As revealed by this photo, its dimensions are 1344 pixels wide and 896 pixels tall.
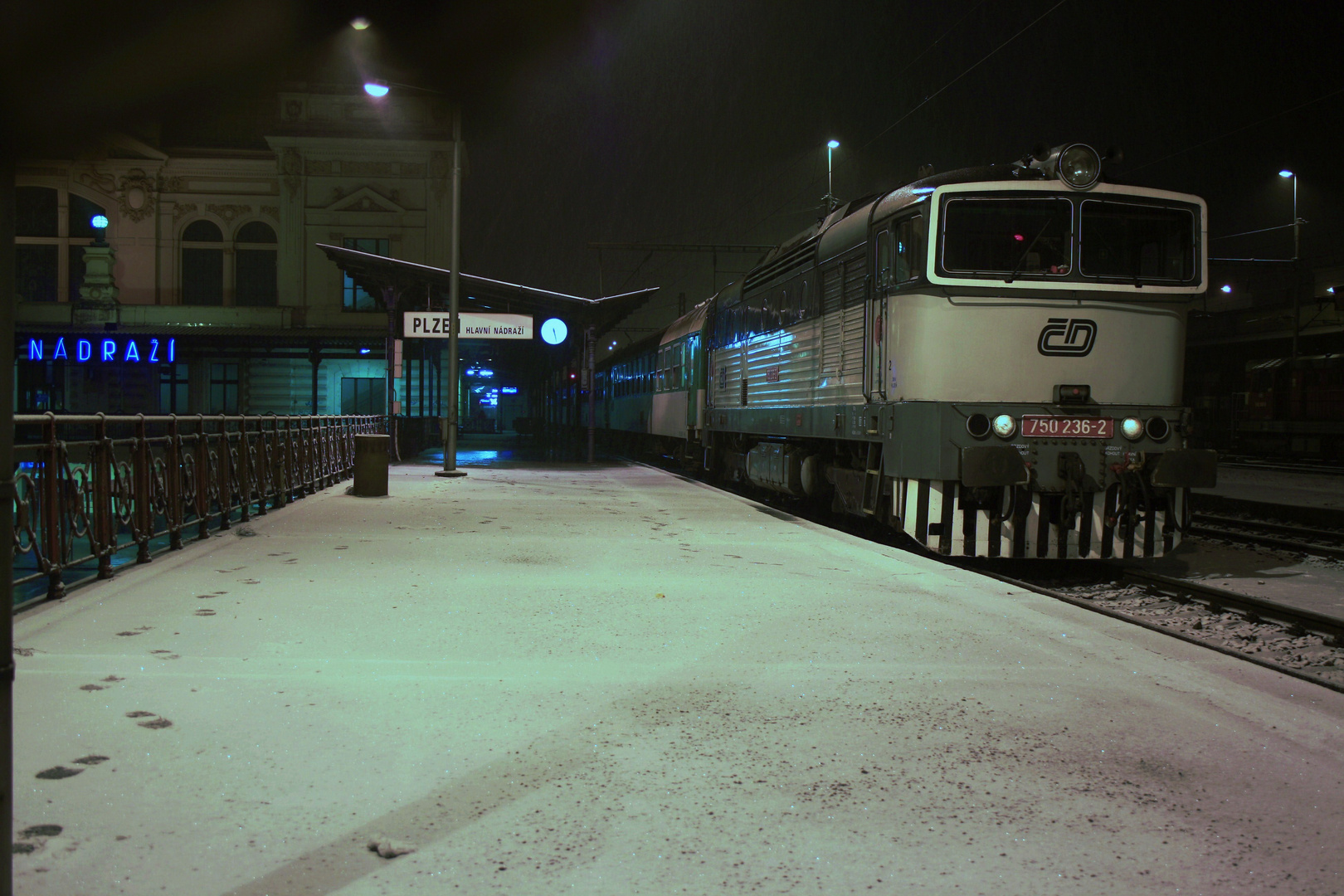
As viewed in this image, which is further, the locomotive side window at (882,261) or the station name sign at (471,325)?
the station name sign at (471,325)

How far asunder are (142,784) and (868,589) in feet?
17.5

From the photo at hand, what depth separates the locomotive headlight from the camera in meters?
9.20

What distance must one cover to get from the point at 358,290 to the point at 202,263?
23.3 ft

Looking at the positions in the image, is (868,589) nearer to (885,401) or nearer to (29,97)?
(885,401)

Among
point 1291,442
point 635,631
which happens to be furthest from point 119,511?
point 1291,442

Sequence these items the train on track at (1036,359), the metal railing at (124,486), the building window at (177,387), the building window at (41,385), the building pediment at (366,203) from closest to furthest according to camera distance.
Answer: the metal railing at (124,486)
the train on track at (1036,359)
the building window at (41,385)
the building window at (177,387)
the building pediment at (366,203)

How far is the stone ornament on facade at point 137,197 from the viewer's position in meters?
40.7

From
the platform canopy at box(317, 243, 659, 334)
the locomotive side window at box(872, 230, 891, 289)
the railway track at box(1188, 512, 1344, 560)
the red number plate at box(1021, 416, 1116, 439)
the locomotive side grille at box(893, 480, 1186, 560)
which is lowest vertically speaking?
the railway track at box(1188, 512, 1344, 560)

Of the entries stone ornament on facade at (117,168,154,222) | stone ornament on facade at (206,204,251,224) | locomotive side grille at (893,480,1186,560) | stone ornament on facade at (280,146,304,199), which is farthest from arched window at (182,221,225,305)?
locomotive side grille at (893,480,1186,560)

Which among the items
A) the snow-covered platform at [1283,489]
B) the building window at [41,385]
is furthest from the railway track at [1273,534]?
the building window at [41,385]

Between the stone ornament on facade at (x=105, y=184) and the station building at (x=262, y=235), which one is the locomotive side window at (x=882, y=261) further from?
the stone ornament on facade at (x=105, y=184)

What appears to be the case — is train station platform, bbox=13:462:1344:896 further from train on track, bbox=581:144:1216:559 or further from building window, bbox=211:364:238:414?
building window, bbox=211:364:238:414

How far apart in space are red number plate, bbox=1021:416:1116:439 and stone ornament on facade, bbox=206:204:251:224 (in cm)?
3959

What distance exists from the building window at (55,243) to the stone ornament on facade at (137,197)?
1083 mm
